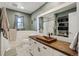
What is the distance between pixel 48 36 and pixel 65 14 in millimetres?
785

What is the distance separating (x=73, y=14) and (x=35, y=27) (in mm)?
988

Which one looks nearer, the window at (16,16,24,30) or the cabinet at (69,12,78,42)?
the cabinet at (69,12,78,42)

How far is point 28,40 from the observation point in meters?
2.32

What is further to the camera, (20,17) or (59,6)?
(20,17)

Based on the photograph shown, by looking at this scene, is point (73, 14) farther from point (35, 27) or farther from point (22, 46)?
point (22, 46)

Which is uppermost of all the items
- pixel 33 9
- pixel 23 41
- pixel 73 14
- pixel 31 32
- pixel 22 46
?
pixel 33 9

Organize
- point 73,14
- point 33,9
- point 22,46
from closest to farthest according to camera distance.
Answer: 1. point 73,14
2. point 33,9
3. point 22,46

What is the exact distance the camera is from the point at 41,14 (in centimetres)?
221

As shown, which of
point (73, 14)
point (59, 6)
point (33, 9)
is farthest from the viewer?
point (33, 9)

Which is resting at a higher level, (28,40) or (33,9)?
(33,9)

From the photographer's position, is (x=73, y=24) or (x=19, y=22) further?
(x=19, y=22)

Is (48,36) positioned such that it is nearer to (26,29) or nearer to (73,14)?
(26,29)

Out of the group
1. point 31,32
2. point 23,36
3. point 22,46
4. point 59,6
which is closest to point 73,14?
point 59,6

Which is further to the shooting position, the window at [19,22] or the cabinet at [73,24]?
the window at [19,22]
